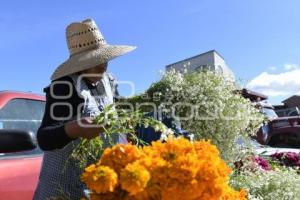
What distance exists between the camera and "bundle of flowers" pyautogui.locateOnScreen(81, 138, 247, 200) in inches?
52.2

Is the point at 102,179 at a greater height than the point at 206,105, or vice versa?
the point at 206,105

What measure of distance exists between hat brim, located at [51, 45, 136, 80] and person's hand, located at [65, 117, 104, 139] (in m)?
0.54

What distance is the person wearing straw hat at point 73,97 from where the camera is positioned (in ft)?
7.48

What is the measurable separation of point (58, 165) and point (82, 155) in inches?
19.8

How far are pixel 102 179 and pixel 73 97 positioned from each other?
43.6 inches

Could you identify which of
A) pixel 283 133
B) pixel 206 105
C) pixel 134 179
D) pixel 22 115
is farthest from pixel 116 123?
pixel 283 133

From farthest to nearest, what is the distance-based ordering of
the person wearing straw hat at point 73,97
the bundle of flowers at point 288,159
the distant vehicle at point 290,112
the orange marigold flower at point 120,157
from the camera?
the distant vehicle at point 290,112 → the bundle of flowers at point 288,159 → the person wearing straw hat at point 73,97 → the orange marigold flower at point 120,157

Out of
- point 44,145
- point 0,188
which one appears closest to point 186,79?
point 0,188

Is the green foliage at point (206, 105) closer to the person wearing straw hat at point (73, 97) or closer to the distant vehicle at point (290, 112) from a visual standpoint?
the person wearing straw hat at point (73, 97)

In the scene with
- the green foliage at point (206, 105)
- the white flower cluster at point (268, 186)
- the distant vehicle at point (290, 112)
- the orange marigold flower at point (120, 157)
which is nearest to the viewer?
the orange marigold flower at point (120, 157)

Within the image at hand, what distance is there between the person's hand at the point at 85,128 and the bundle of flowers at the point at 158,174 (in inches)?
12.7

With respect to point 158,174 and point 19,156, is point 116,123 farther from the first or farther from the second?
point 19,156

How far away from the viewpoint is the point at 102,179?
4.36 feet

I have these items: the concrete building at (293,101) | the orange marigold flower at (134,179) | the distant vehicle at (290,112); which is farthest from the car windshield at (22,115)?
the concrete building at (293,101)
